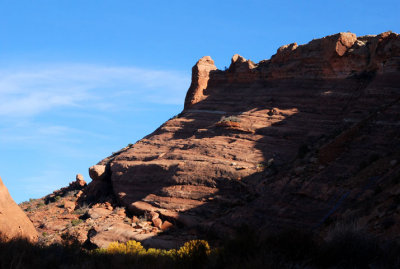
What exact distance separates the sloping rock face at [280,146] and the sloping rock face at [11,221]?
29.7 ft

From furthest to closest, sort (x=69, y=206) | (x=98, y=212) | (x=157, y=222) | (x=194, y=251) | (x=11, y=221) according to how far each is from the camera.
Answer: (x=69, y=206), (x=98, y=212), (x=157, y=222), (x=11, y=221), (x=194, y=251)

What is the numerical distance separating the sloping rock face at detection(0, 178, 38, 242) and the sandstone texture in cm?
821

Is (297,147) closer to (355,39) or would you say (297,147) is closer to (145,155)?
(355,39)

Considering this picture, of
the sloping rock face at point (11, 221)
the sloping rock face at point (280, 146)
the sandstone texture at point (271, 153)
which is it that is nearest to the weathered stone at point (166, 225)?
the sandstone texture at point (271, 153)

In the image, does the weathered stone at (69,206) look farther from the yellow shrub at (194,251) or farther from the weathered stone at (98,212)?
the yellow shrub at (194,251)

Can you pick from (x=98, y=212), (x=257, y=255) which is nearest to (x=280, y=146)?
(x=98, y=212)

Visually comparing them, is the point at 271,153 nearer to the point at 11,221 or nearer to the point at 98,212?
the point at 98,212

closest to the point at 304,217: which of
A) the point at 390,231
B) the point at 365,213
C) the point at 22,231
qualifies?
the point at 365,213

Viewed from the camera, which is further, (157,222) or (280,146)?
(280,146)

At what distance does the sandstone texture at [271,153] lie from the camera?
17969mm

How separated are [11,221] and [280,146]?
16.0m

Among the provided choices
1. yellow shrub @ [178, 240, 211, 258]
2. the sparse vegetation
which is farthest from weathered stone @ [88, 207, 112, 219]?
yellow shrub @ [178, 240, 211, 258]

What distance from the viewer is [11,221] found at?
41.1 ft

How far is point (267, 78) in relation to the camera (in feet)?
99.1
